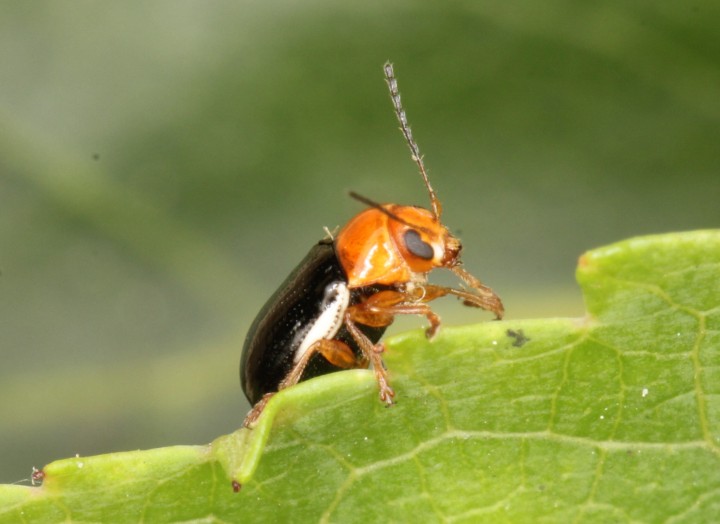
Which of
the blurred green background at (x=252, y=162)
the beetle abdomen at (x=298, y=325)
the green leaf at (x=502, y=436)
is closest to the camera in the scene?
the green leaf at (x=502, y=436)

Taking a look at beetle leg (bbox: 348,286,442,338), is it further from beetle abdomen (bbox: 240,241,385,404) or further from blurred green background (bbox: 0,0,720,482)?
blurred green background (bbox: 0,0,720,482)

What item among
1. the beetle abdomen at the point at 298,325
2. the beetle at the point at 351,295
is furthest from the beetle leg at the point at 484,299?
the beetle abdomen at the point at 298,325

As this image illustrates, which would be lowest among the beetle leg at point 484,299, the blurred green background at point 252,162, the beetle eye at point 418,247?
the beetle leg at point 484,299

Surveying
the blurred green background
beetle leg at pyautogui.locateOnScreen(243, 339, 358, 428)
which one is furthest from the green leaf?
the blurred green background

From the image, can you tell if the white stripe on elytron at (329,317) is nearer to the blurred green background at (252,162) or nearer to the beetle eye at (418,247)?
the beetle eye at (418,247)

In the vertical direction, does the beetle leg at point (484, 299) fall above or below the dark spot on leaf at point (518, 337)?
above

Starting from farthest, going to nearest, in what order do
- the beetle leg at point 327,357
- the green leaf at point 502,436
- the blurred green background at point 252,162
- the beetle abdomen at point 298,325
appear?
the blurred green background at point 252,162
the beetle abdomen at point 298,325
the beetle leg at point 327,357
the green leaf at point 502,436

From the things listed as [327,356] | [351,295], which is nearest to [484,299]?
[351,295]
